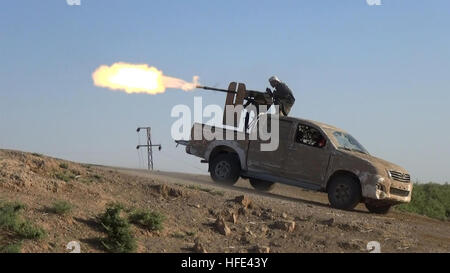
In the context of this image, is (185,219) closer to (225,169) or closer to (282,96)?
(225,169)

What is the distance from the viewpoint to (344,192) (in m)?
14.6

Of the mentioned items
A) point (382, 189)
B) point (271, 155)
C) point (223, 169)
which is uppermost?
point (271, 155)

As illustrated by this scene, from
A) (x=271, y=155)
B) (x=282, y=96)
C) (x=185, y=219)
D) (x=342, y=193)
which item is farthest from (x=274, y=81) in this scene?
(x=185, y=219)

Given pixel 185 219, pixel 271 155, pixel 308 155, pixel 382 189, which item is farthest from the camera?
pixel 271 155

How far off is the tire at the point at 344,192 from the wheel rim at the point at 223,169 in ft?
9.22

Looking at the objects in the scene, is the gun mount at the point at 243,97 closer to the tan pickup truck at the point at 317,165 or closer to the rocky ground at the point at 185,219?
the tan pickup truck at the point at 317,165

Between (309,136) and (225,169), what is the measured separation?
2386mm

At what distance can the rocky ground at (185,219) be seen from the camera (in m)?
9.20
